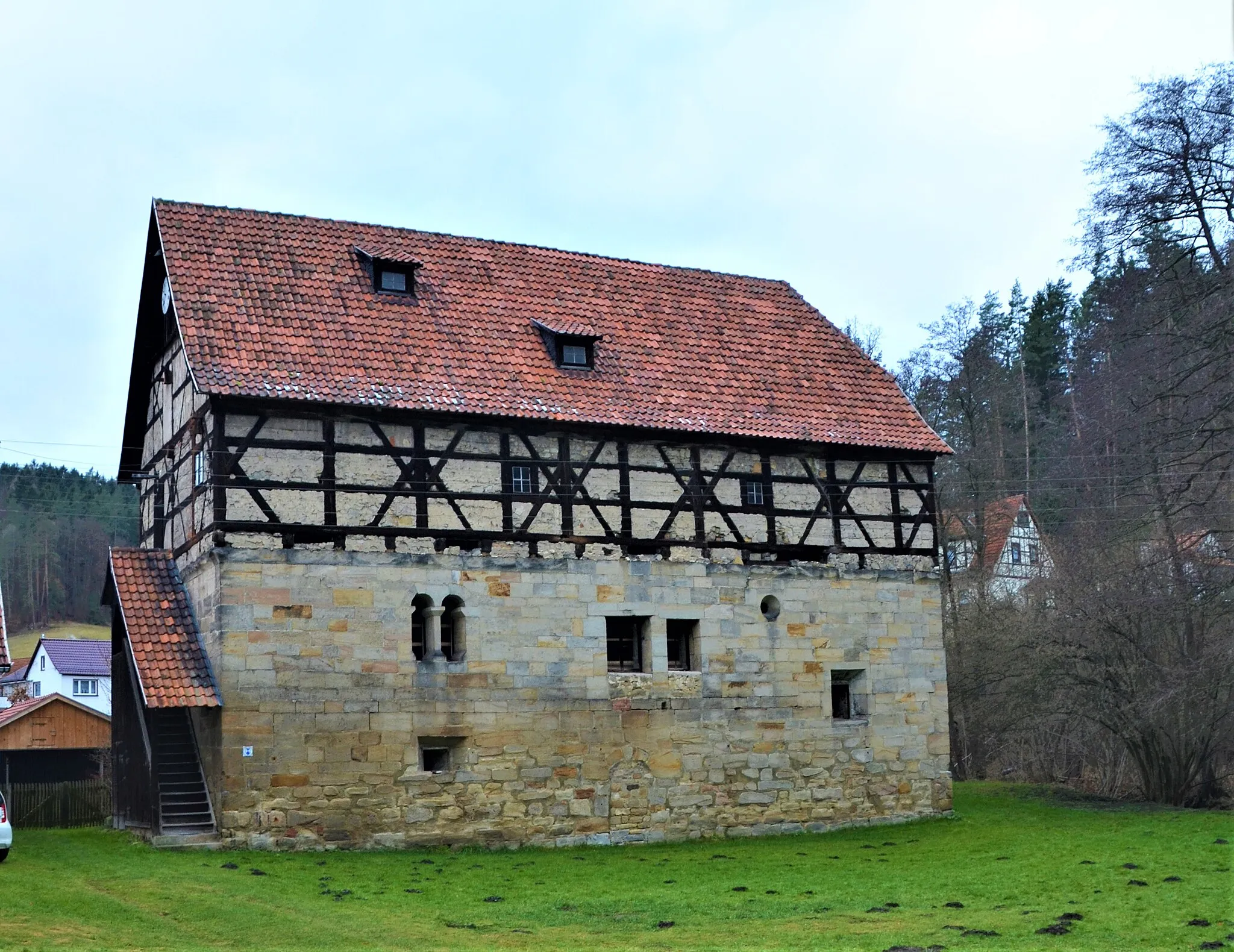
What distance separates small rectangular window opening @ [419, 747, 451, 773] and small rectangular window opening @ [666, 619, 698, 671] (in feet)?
13.9

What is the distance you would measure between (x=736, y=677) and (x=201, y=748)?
8708 millimetres

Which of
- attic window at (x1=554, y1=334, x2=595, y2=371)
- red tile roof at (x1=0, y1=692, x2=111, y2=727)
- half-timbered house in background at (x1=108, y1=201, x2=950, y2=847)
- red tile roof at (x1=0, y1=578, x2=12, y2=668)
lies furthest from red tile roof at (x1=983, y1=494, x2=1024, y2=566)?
red tile roof at (x1=0, y1=692, x2=111, y2=727)

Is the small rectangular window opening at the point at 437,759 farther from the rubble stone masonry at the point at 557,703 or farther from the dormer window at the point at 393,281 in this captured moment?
the dormer window at the point at 393,281

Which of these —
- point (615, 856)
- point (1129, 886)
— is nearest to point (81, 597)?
point (615, 856)

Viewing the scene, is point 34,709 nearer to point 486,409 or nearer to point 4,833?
point 4,833

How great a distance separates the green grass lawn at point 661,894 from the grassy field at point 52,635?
2030 inches

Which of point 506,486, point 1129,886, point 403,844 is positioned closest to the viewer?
point 1129,886

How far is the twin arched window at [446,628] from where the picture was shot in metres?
22.5

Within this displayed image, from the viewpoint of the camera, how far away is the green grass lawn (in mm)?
14641

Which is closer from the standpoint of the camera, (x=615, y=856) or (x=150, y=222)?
(x=615, y=856)

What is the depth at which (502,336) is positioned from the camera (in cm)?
2488

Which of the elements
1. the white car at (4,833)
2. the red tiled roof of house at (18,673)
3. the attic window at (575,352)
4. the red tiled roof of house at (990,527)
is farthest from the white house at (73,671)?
the white car at (4,833)

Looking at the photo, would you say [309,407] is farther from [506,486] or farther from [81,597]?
[81,597]

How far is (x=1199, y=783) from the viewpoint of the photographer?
2722 centimetres
